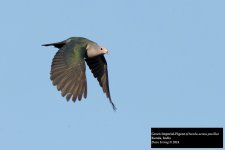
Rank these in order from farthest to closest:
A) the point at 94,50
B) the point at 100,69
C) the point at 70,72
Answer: the point at 100,69 → the point at 94,50 → the point at 70,72

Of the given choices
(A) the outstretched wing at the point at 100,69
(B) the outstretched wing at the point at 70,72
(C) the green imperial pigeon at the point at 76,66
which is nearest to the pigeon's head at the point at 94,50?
(C) the green imperial pigeon at the point at 76,66

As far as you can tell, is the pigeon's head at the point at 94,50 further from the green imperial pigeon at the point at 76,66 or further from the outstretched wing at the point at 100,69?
the outstretched wing at the point at 100,69

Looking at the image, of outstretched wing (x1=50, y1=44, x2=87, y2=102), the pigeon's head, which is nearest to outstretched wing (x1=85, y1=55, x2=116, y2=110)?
the pigeon's head

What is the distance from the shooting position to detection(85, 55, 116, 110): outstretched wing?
26078 millimetres

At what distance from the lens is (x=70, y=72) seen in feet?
75.7

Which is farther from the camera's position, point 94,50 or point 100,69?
point 100,69

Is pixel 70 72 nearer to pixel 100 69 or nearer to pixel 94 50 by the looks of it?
pixel 94 50

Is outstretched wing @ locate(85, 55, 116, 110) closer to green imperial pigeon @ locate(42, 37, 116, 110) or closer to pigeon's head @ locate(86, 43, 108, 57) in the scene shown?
green imperial pigeon @ locate(42, 37, 116, 110)

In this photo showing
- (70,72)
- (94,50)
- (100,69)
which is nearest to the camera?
(70,72)

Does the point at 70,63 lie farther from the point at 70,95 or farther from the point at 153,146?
the point at 153,146

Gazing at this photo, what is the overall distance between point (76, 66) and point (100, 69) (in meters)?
3.01

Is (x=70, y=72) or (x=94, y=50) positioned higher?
(x=94, y=50)

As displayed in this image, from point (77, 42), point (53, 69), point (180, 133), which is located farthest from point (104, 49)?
point (180, 133)

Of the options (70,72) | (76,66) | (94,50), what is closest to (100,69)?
(94,50)
